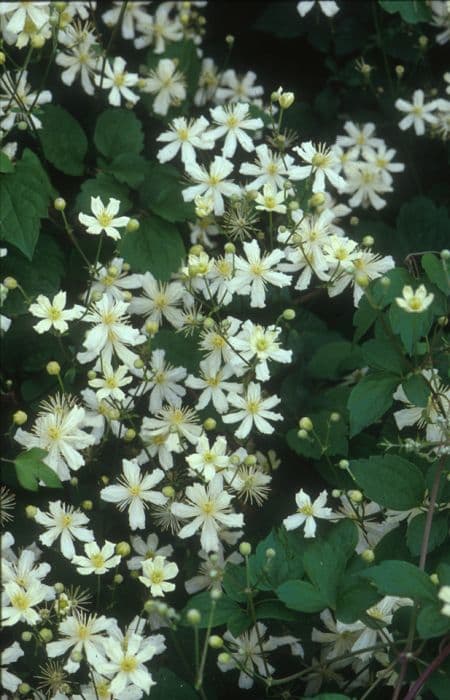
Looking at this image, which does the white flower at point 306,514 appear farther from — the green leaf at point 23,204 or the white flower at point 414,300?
the green leaf at point 23,204

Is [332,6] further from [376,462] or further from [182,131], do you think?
[376,462]

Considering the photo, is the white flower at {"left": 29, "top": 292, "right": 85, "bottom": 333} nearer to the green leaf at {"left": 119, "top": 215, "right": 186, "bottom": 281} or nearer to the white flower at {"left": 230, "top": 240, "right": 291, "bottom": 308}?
the green leaf at {"left": 119, "top": 215, "right": 186, "bottom": 281}

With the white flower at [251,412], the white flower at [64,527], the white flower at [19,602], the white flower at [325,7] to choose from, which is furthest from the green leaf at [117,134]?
the white flower at [19,602]

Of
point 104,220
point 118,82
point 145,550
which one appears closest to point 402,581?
point 145,550

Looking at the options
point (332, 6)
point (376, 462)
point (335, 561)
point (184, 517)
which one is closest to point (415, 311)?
point (376, 462)

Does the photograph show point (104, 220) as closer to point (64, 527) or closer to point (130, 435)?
point (130, 435)

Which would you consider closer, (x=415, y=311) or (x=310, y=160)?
(x=415, y=311)
